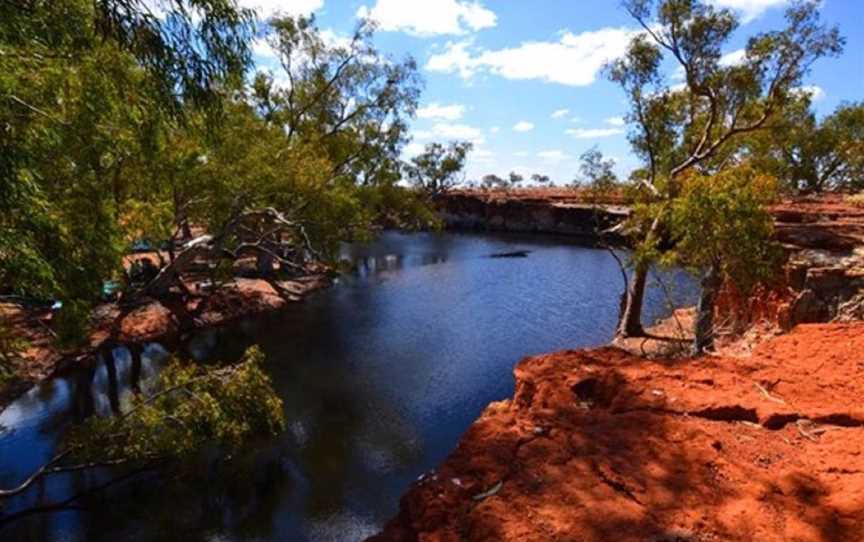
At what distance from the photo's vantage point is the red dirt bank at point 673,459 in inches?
281

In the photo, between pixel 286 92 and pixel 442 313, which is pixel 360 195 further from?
pixel 442 313

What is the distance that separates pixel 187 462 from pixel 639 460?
9.08 meters

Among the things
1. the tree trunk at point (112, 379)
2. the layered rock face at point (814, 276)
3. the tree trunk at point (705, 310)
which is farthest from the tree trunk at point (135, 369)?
the layered rock face at point (814, 276)

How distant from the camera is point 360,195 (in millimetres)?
38094

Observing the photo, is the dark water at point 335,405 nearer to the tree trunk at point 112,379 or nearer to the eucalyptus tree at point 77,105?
the tree trunk at point 112,379

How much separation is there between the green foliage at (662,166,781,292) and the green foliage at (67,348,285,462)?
1039 centimetres

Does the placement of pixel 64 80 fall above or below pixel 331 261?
above

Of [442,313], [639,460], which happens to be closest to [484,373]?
[442,313]

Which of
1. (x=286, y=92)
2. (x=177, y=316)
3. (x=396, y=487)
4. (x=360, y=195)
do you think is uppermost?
(x=286, y=92)

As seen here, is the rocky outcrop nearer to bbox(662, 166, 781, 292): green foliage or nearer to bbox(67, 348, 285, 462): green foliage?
bbox(662, 166, 781, 292): green foliage

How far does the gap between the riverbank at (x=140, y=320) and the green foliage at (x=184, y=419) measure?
5586 millimetres

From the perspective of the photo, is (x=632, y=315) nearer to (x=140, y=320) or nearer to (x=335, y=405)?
(x=335, y=405)

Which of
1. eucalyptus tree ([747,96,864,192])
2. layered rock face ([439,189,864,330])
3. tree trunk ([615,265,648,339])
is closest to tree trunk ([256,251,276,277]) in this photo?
layered rock face ([439,189,864,330])

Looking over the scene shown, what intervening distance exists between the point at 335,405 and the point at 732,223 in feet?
36.4
